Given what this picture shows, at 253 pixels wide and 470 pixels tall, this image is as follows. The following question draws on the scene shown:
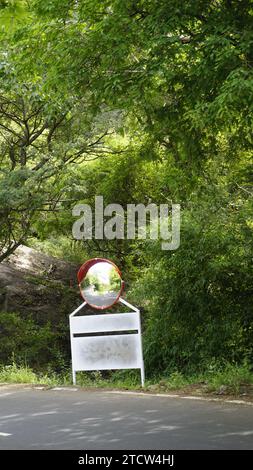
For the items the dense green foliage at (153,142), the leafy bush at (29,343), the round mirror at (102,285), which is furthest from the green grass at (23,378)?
the leafy bush at (29,343)

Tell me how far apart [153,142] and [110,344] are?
372 cm

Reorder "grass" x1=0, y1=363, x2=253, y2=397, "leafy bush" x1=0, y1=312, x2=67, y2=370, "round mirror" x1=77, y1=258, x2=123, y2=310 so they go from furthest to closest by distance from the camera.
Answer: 1. "leafy bush" x1=0, y1=312, x2=67, y2=370
2. "round mirror" x1=77, y1=258, x2=123, y2=310
3. "grass" x1=0, y1=363, x2=253, y2=397

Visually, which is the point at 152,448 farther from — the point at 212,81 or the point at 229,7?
the point at 229,7

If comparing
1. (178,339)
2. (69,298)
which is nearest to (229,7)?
(178,339)

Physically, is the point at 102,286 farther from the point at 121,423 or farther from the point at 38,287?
the point at 38,287

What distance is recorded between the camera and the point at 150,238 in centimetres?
1429

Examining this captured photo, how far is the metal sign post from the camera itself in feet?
36.1

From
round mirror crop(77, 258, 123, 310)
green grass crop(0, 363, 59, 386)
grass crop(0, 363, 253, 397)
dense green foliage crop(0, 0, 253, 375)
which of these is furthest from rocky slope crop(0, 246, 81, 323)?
round mirror crop(77, 258, 123, 310)

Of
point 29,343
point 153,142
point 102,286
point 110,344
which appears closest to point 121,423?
point 110,344

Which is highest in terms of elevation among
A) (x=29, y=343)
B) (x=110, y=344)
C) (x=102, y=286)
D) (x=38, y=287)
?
(x=38, y=287)

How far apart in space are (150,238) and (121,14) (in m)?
6.50

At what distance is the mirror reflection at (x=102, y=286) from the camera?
37.9ft

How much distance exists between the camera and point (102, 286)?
38.1 ft

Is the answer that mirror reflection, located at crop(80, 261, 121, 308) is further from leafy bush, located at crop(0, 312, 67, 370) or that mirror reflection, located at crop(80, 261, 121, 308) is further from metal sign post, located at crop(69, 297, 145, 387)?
leafy bush, located at crop(0, 312, 67, 370)
